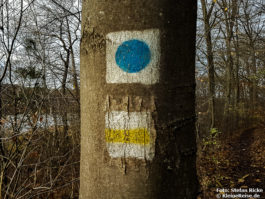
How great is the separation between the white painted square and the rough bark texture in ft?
0.04

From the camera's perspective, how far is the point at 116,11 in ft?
2.19

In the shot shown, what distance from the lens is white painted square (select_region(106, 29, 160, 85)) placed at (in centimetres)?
67

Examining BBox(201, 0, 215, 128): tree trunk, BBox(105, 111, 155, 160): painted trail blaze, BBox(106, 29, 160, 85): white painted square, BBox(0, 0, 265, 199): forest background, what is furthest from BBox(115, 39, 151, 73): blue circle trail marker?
BBox(201, 0, 215, 128): tree trunk

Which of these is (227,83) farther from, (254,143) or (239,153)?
(239,153)

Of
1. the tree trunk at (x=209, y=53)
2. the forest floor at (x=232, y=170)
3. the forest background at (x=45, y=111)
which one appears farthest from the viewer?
the tree trunk at (x=209, y=53)

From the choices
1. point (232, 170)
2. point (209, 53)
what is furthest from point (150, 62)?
point (209, 53)

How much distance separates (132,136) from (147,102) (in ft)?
0.41

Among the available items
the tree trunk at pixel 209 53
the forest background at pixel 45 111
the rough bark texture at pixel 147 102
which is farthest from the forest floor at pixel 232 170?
the rough bark texture at pixel 147 102

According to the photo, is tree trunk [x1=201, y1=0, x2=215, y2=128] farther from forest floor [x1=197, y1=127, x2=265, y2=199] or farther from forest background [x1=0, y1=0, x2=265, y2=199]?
forest floor [x1=197, y1=127, x2=265, y2=199]

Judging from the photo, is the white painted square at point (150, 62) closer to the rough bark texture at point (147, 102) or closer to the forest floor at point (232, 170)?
the rough bark texture at point (147, 102)

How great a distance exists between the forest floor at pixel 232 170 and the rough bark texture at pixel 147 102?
2518mm

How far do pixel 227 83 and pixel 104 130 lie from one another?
10.3m

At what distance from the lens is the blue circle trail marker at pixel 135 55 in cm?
67

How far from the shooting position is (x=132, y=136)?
68 centimetres
